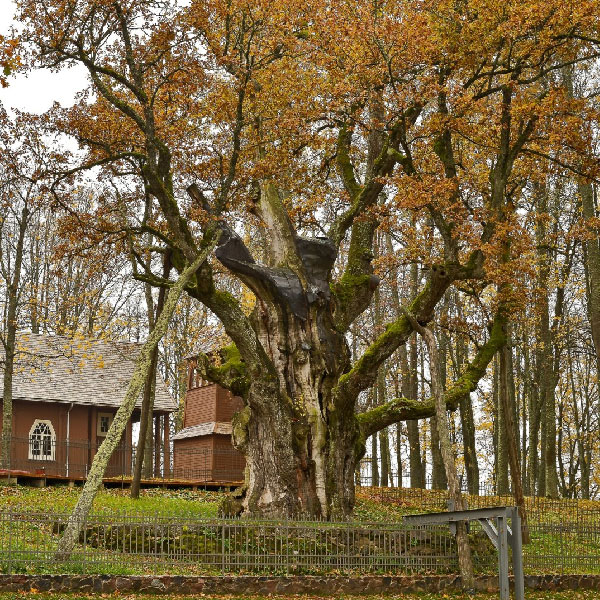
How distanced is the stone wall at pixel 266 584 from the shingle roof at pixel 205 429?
21438 millimetres

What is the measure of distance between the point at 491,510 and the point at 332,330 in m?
7.58

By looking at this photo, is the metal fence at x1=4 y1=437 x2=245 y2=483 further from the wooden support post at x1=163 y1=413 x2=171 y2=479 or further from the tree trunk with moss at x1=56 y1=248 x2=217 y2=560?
the tree trunk with moss at x1=56 y1=248 x2=217 y2=560

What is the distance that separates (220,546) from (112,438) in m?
3.19

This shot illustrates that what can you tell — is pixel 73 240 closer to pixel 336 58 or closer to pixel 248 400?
pixel 248 400

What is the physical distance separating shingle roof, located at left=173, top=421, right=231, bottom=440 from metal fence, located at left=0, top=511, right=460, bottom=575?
810 inches

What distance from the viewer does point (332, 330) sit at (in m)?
23.1

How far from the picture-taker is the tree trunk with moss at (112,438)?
1636 centimetres

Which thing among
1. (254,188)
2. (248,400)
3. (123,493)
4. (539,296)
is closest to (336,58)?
(254,188)

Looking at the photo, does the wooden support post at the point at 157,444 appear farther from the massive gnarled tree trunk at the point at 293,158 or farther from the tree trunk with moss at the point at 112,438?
the tree trunk with moss at the point at 112,438

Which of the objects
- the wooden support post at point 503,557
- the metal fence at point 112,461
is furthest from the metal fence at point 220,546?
the metal fence at point 112,461

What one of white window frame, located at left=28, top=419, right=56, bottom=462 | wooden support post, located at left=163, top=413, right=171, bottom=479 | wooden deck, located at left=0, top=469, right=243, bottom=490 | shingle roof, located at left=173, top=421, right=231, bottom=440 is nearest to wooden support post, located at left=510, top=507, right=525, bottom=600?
wooden deck, located at left=0, top=469, right=243, bottom=490

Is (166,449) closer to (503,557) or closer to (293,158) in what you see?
(293,158)

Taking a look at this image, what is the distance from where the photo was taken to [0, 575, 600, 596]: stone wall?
15.5 m

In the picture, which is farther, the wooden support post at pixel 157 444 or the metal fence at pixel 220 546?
the wooden support post at pixel 157 444
